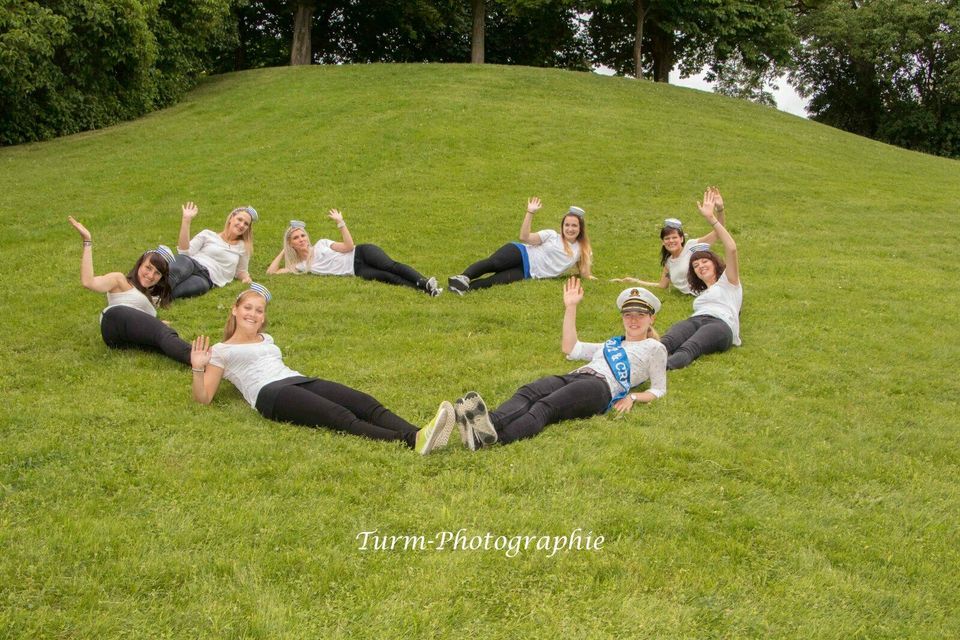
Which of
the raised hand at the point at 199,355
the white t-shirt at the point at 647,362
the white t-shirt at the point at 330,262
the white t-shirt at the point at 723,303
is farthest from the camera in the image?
the white t-shirt at the point at 330,262

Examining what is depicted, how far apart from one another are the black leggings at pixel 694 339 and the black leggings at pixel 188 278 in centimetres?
670

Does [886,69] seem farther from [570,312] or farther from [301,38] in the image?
[570,312]

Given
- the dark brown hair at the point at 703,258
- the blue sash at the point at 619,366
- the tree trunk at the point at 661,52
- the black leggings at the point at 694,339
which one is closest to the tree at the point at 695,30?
the tree trunk at the point at 661,52

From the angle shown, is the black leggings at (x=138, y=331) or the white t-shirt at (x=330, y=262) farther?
the white t-shirt at (x=330, y=262)

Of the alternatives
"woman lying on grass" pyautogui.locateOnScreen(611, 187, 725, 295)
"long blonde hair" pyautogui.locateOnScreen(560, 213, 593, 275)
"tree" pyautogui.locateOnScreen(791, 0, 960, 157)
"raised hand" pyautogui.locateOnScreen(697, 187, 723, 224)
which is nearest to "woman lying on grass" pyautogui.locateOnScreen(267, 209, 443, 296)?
"long blonde hair" pyautogui.locateOnScreen(560, 213, 593, 275)

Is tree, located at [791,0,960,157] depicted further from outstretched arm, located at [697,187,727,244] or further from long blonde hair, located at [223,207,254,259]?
long blonde hair, located at [223,207,254,259]

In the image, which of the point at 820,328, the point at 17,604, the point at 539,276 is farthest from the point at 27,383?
the point at 820,328

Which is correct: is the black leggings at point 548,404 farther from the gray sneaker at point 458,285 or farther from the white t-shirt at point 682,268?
the white t-shirt at point 682,268

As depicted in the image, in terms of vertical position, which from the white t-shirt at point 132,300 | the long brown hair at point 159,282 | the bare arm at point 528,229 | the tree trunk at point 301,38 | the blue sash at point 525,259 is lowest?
the white t-shirt at point 132,300

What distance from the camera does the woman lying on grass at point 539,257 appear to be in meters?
12.4

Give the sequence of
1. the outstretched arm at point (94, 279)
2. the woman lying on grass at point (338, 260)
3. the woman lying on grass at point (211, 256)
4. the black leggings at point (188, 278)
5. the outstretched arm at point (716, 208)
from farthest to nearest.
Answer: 1. the woman lying on grass at point (338, 260)
2. the woman lying on grass at point (211, 256)
3. the black leggings at point (188, 278)
4. the outstretched arm at point (716, 208)
5. the outstretched arm at point (94, 279)

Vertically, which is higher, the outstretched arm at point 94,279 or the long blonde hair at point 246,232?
the long blonde hair at point 246,232

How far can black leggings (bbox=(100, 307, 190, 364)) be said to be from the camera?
27.1ft

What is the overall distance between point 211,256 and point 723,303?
7522mm
